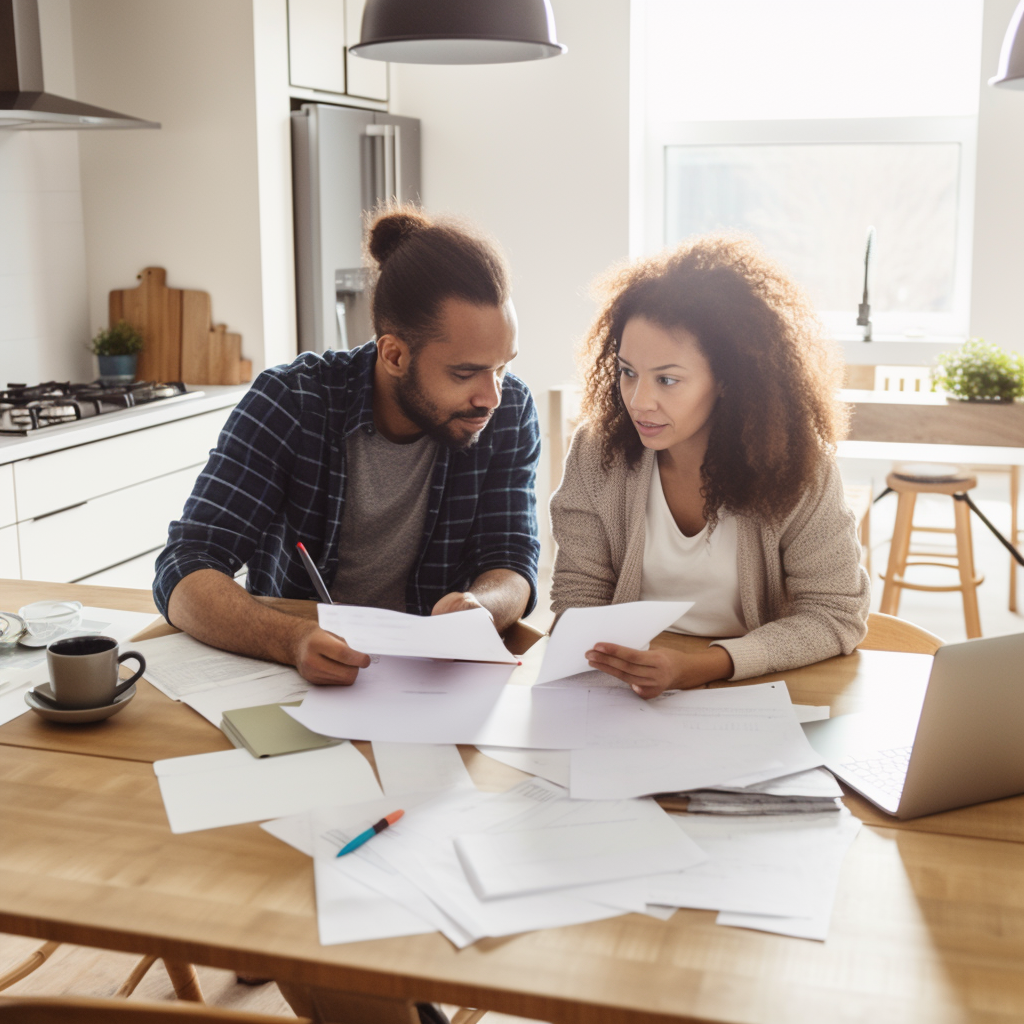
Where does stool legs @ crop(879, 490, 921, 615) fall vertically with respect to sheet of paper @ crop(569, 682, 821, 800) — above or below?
below

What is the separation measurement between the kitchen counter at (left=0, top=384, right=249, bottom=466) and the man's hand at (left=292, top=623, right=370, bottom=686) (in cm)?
159

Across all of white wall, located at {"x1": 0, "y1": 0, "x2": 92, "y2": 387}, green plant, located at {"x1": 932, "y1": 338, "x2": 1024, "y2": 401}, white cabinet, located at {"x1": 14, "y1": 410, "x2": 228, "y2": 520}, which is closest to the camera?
white cabinet, located at {"x1": 14, "y1": 410, "x2": 228, "y2": 520}

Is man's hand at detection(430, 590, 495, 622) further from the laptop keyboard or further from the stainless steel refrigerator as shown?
the stainless steel refrigerator

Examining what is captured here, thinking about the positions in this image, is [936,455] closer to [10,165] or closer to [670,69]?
[670,69]

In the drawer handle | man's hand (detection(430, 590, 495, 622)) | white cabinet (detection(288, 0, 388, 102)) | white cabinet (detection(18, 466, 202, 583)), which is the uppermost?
white cabinet (detection(288, 0, 388, 102))

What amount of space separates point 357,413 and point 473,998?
3.79ft

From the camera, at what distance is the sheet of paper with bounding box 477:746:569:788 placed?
3.71 feet

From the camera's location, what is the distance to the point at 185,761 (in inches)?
46.1

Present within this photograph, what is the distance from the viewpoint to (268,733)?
122cm

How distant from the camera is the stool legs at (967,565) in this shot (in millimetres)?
3410

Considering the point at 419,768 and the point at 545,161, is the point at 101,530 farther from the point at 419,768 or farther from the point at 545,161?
the point at 545,161

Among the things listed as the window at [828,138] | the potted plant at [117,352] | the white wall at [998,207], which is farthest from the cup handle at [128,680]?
the white wall at [998,207]

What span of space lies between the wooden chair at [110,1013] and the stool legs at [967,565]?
10.0ft

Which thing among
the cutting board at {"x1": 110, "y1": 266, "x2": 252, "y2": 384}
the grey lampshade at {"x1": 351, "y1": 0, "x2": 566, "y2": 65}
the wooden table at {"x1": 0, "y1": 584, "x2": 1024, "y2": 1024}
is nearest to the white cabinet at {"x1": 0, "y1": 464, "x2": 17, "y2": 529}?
the cutting board at {"x1": 110, "y1": 266, "x2": 252, "y2": 384}
